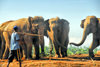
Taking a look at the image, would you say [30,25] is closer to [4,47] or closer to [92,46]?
[4,47]

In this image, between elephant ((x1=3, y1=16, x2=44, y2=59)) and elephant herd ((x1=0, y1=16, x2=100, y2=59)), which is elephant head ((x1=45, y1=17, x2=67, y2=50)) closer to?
elephant herd ((x1=0, y1=16, x2=100, y2=59))

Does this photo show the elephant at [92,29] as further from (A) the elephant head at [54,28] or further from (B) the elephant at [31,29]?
(B) the elephant at [31,29]

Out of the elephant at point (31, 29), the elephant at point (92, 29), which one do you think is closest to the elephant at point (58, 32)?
the elephant at point (31, 29)

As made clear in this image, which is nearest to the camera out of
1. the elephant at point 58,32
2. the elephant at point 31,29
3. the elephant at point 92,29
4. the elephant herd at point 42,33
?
the elephant at point 31,29

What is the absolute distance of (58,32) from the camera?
14969mm

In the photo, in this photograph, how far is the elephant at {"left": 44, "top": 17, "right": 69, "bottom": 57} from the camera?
14.3 metres

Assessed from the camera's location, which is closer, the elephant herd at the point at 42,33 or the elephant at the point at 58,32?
the elephant herd at the point at 42,33

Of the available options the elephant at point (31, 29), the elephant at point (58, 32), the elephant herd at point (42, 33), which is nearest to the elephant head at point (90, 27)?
the elephant herd at point (42, 33)

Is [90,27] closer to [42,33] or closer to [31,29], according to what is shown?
[42,33]

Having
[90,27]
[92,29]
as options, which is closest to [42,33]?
[90,27]

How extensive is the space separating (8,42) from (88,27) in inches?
268

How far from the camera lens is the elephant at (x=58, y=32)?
46.9 ft

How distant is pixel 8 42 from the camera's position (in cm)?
1371

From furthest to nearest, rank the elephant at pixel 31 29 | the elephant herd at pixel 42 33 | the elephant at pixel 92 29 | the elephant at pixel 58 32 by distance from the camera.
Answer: the elephant at pixel 58 32
the elephant at pixel 92 29
the elephant herd at pixel 42 33
the elephant at pixel 31 29
